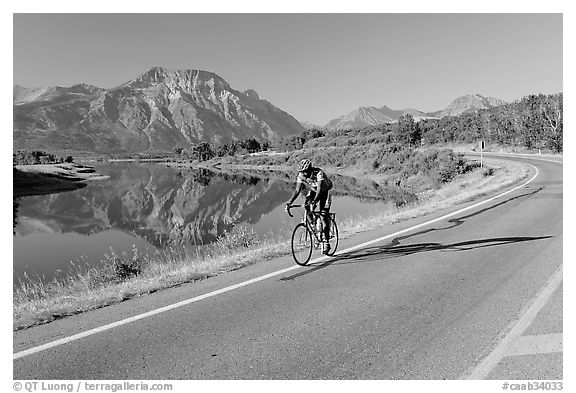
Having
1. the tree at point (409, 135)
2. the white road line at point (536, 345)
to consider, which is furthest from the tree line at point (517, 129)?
the white road line at point (536, 345)

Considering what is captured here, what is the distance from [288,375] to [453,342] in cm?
200

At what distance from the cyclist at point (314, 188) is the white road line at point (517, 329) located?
4.08m

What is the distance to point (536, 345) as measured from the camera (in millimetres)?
4480

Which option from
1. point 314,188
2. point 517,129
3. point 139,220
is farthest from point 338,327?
point 517,129

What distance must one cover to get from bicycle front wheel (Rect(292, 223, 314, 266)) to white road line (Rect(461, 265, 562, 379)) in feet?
13.3

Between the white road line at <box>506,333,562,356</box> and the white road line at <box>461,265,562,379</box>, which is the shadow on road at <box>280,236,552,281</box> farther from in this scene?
the white road line at <box>506,333,562,356</box>

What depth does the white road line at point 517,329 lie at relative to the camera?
13.2 ft

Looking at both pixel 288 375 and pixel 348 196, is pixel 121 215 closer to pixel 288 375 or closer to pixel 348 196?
pixel 348 196

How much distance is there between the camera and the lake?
21.7m

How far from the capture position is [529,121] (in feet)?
226

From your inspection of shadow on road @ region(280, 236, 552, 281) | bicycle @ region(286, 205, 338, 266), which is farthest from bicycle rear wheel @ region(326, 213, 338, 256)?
shadow on road @ region(280, 236, 552, 281)

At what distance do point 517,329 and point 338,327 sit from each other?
2.20 m
